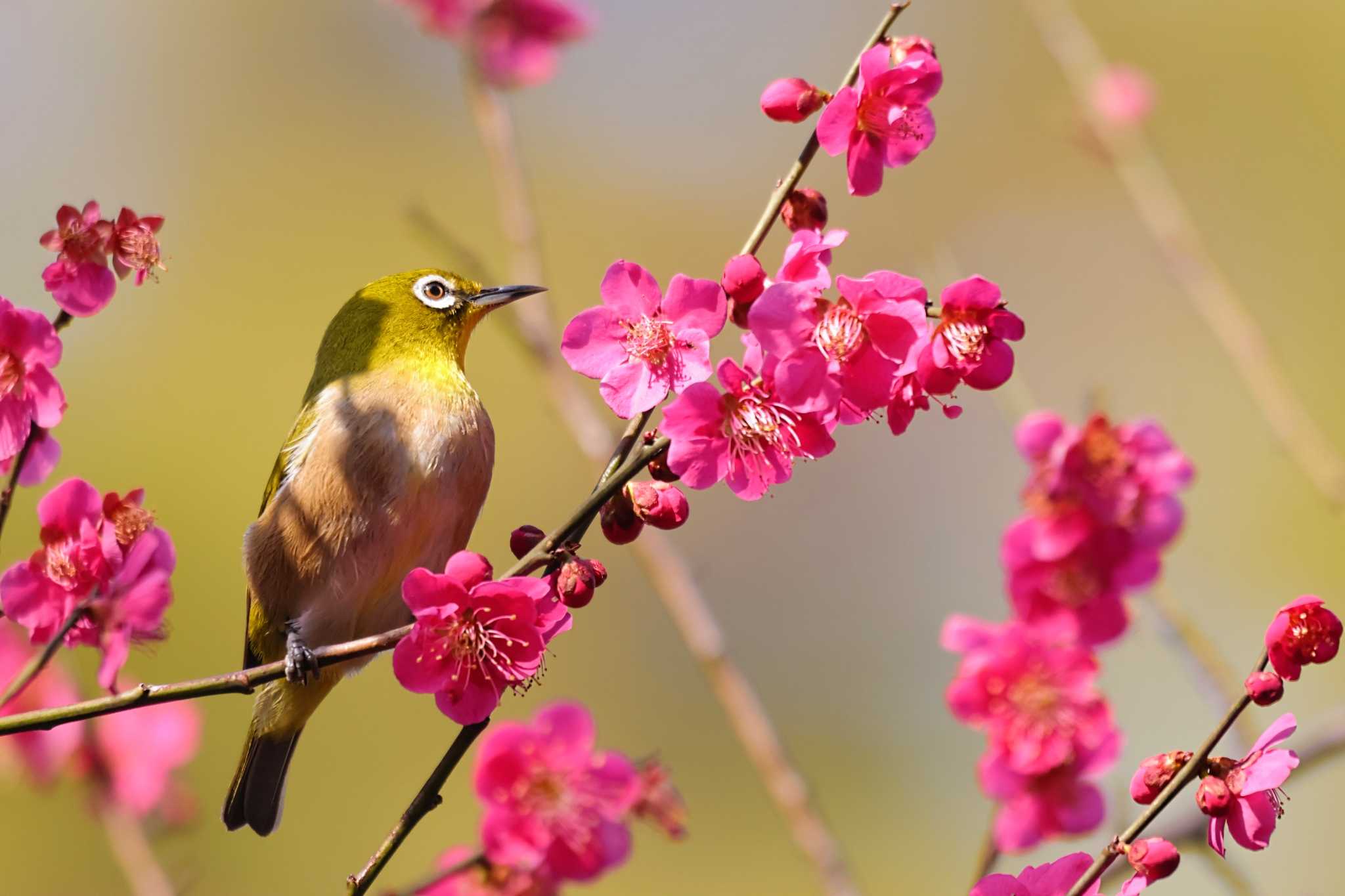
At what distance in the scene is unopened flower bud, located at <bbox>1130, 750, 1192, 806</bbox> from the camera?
81.0 inches

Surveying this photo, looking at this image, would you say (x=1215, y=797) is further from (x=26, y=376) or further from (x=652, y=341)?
(x=26, y=376)

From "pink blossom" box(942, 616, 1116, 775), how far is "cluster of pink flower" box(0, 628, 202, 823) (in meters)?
2.71

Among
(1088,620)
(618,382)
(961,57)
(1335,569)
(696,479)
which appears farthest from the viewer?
(961,57)

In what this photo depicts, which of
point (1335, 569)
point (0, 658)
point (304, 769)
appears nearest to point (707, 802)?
point (304, 769)

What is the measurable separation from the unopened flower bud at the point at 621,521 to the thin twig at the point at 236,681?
10cm

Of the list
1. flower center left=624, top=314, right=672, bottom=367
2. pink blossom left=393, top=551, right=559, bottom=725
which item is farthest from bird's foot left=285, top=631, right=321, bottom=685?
flower center left=624, top=314, right=672, bottom=367

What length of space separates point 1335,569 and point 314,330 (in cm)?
1114

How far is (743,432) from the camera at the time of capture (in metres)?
1.99

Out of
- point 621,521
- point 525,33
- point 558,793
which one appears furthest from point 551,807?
point 525,33

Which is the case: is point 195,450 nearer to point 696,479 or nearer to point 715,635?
point 715,635

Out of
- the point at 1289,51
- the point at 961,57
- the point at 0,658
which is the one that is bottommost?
the point at 0,658

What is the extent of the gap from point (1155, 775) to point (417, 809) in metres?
1.14

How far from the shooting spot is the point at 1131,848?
201 centimetres

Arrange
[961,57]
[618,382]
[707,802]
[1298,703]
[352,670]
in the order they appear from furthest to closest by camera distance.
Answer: [961,57] < [707,802] < [1298,703] < [352,670] < [618,382]
